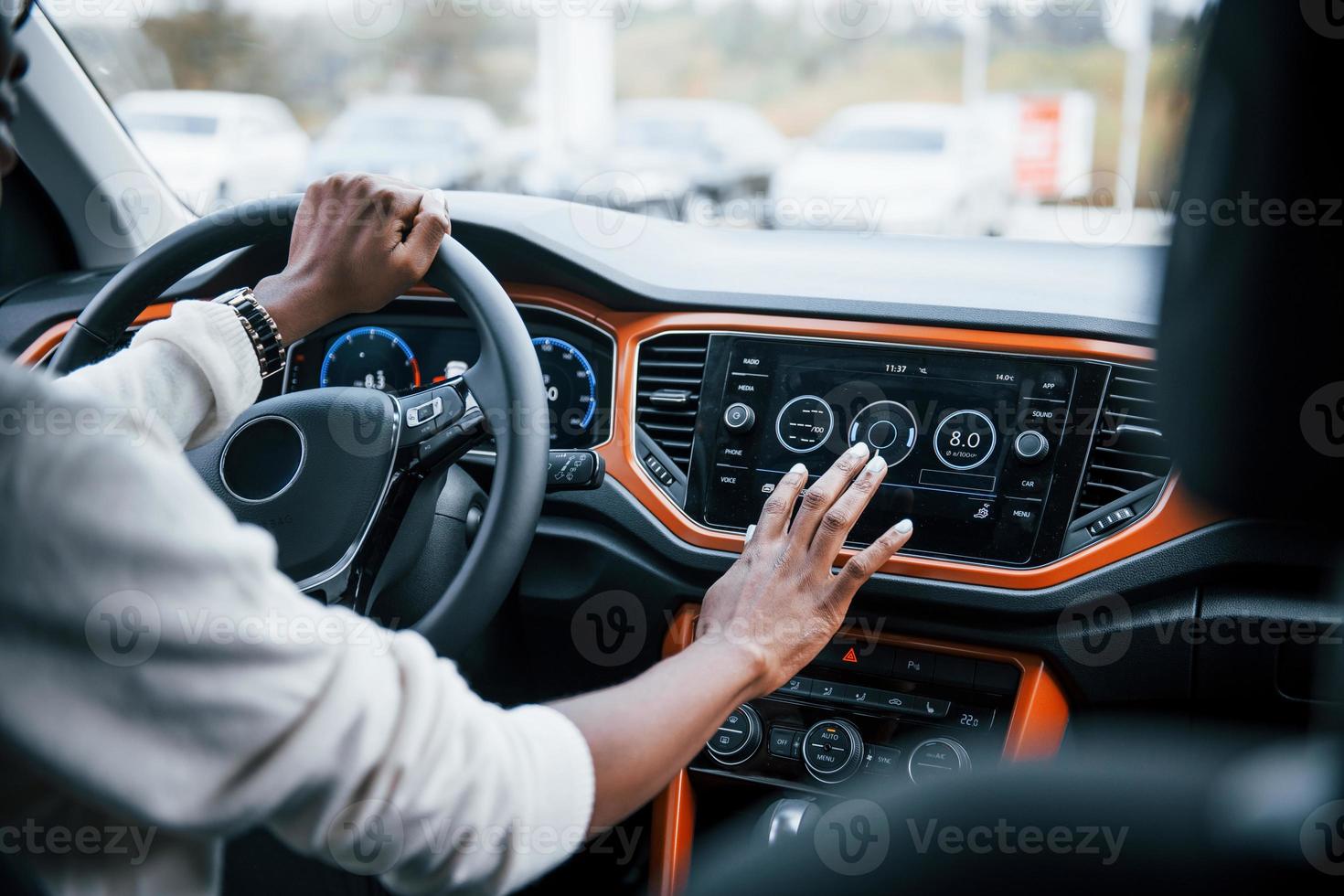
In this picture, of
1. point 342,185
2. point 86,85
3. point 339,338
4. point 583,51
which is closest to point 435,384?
point 342,185

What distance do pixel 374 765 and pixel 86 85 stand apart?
200 centimetres

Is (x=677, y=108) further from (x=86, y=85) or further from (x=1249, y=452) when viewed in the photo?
(x=1249, y=452)

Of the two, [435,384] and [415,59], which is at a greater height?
[415,59]

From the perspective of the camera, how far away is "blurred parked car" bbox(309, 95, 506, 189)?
11203 mm

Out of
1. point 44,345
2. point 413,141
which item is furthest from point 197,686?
point 413,141

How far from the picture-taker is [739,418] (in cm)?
176

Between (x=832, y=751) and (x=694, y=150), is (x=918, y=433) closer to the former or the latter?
(x=832, y=751)

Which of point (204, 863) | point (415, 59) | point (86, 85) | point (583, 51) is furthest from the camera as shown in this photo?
point (415, 59)

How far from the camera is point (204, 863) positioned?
0.97 meters

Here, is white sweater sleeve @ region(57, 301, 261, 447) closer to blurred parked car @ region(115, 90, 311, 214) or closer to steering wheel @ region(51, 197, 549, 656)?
steering wheel @ region(51, 197, 549, 656)

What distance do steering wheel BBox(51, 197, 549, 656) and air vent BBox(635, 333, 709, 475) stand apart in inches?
18.4

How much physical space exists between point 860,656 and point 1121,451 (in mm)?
509

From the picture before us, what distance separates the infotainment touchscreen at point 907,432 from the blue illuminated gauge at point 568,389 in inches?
8.4

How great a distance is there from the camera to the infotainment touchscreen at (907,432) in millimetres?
1644
